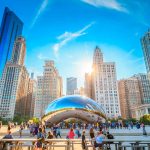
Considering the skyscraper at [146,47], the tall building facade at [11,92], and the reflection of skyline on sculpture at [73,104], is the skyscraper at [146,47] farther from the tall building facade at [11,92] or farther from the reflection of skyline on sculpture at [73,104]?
the reflection of skyline on sculpture at [73,104]

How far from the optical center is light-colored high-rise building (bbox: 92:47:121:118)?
114812 millimetres

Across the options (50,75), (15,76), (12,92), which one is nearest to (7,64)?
(15,76)

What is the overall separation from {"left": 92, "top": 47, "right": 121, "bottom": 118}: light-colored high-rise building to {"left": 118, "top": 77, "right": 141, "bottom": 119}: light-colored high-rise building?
29.6 meters

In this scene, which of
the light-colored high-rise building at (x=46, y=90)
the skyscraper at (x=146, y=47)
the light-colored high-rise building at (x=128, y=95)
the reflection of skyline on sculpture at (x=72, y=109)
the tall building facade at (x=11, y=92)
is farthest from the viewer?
the light-colored high-rise building at (x=128, y=95)

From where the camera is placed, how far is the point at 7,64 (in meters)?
127

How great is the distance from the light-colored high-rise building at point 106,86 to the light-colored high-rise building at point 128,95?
97.0 ft

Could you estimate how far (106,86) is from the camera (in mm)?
121812

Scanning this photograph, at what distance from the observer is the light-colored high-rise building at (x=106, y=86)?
115 metres

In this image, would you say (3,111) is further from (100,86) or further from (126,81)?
(126,81)

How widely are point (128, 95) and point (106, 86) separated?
111ft

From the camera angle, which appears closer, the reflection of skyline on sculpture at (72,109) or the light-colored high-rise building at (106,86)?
the reflection of skyline on sculpture at (72,109)

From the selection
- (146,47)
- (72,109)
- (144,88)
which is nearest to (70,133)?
(72,109)

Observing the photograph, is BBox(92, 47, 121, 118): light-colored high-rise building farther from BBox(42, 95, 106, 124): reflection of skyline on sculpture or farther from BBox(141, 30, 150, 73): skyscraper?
BBox(42, 95, 106, 124): reflection of skyline on sculpture

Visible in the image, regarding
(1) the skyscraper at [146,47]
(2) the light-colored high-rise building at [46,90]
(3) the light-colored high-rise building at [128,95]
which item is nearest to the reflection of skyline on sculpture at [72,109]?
(2) the light-colored high-rise building at [46,90]
